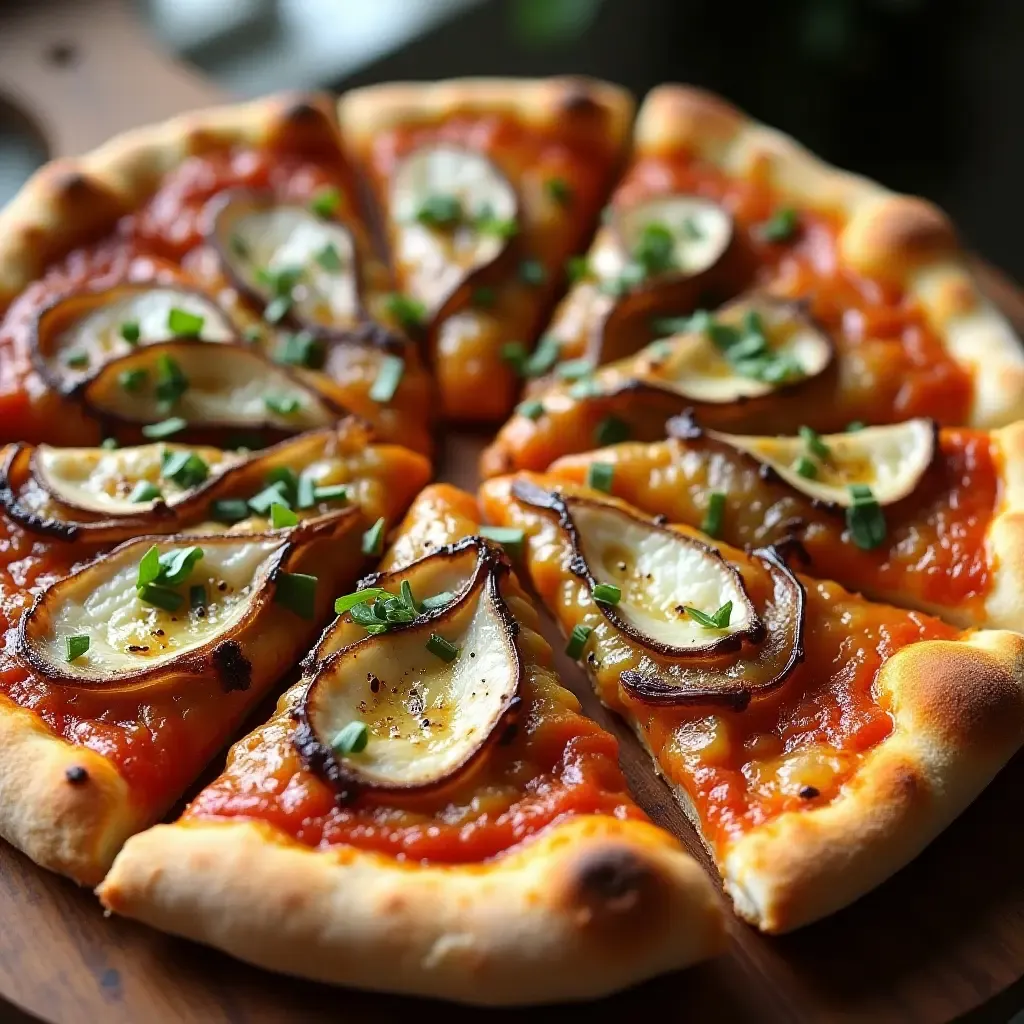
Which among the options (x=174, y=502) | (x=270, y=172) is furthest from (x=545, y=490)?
(x=270, y=172)

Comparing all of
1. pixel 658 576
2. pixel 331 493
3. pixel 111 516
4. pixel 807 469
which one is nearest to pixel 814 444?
pixel 807 469

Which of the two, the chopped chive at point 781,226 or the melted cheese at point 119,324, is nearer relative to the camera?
the melted cheese at point 119,324

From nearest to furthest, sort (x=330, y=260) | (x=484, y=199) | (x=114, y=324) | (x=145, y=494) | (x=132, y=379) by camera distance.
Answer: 1. (x=145, y=494)
2. (x=132, y=379)
3. (x=114, y=324)
4. (x=330, y=260)
5. (x=484, y=199)

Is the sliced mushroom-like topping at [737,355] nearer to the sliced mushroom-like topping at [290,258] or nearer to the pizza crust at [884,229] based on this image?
the pizza crust at [884,229]

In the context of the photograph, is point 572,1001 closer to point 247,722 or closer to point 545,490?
point 247,722

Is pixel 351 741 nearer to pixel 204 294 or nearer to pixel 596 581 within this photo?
pixel 596 581

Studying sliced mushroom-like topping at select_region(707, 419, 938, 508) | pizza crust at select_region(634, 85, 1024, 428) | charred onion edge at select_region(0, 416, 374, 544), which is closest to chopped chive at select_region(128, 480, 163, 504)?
charred onion edge at select_region(0, 416, 374, 544)

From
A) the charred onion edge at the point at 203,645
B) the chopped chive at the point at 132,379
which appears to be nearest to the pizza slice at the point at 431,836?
the charred onion edge at the point at 203,645
